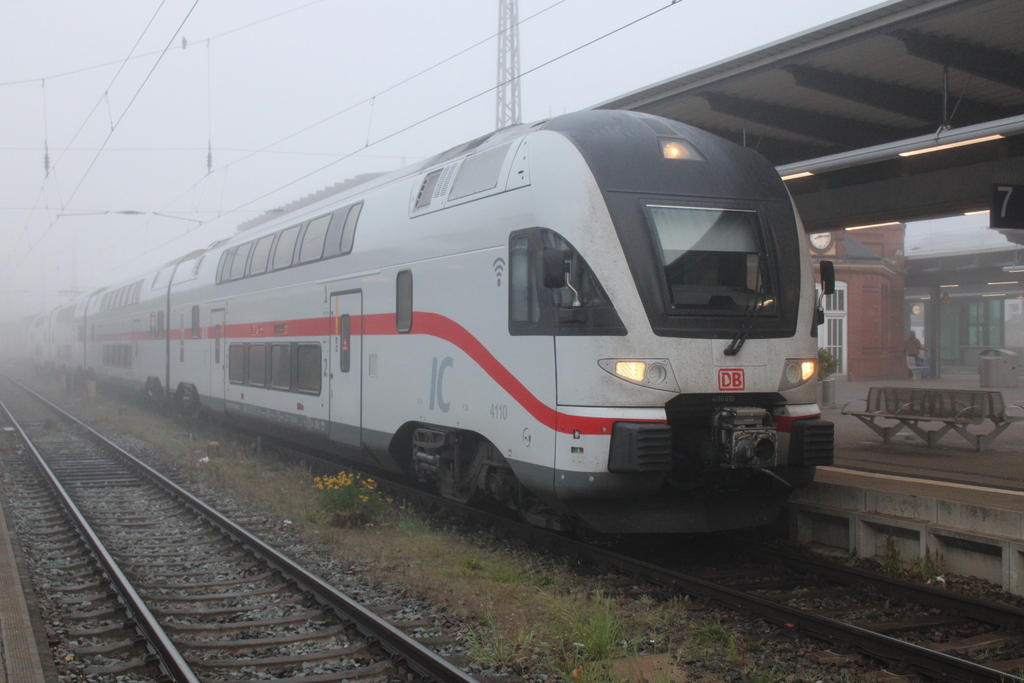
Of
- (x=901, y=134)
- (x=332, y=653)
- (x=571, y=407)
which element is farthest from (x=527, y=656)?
(x=901, y=134)

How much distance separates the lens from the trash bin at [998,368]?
20312mm

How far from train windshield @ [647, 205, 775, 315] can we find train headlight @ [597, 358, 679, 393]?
0.47 metres

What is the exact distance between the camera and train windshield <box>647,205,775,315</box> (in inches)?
272

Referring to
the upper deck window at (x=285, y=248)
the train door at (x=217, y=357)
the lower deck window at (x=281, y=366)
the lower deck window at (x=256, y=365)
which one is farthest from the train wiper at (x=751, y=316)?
the train door at (x=217, y=357)

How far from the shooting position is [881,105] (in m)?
10.4

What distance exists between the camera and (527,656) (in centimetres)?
535

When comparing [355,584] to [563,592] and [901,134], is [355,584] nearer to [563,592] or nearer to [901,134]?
[563,592]

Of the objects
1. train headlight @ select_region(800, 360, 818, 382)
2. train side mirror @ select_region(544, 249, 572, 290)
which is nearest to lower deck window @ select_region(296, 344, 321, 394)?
train side mirror @ select_region(544, 249, 572, 290)

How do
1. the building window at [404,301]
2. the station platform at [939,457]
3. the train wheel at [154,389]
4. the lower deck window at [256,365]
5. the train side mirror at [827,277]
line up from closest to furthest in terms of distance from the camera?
1. the train side mirror at [827,277]
2. the station platform at [939,457]
3. the building window at [404,301]
4. the lower deck window at [256,365]
5. the train wheel at [154,389]


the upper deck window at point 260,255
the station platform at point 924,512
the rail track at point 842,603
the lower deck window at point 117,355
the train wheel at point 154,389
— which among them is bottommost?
the rail track at point 842,603

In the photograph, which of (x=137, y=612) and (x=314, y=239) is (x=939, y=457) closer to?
(x=314, y=239)

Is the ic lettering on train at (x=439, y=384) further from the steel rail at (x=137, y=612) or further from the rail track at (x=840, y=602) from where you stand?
the steel rail at (x=137, y=612)

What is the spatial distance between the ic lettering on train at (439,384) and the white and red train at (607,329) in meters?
0.02

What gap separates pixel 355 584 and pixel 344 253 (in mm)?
4818
